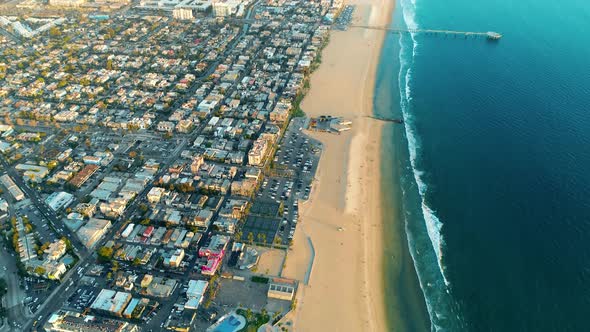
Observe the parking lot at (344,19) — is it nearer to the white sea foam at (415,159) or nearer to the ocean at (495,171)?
the ocean at (495,171)

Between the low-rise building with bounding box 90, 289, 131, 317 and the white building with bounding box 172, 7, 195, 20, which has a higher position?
the white building with bounding box 172, 7, 195, 20

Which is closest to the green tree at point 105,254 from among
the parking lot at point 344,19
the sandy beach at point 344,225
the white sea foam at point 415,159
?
the sandy beach at point 344,225

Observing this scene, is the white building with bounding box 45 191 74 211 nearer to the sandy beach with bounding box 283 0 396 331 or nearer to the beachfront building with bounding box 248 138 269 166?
the beachfront building with bounding box 248 138 269 166

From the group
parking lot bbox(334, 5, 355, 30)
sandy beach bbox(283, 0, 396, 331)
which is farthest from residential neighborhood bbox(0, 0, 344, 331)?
parking lot bbox(334, 5, 355, 30)

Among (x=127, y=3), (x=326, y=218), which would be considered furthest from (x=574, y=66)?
(x=127, y=3)

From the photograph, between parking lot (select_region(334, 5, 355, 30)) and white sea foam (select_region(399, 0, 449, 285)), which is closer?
white sea foam (select_region(399, 0, 449, 285))

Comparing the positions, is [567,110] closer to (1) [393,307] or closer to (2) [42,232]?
(1) [393,307]

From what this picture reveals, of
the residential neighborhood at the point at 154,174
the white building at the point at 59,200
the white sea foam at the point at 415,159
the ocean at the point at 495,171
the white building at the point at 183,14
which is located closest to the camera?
the residential neighborhood at the point at 154,174
